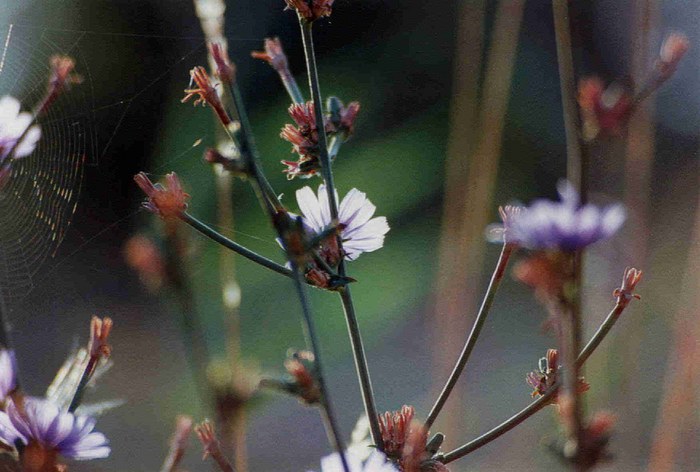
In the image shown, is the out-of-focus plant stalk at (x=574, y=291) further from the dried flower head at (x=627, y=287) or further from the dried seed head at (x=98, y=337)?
the dried seed head at (x=98, y=337)

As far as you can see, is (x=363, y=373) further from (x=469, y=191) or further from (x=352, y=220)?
(x=469, y=191)

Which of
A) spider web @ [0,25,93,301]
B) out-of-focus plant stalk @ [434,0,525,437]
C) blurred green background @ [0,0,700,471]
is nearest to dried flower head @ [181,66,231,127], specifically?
out-of-focus plant stalk @ [434,0,525,437]

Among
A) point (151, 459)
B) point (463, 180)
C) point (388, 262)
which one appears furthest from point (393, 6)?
point (463, 180)

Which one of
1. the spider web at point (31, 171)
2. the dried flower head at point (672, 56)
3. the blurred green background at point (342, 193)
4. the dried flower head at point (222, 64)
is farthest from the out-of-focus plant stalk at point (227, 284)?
Answer: the blurred green background at point (342, 193)

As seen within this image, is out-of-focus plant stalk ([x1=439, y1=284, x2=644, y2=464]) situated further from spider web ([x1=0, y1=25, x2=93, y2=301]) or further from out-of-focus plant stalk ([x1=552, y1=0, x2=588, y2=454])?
spider web ([x1=0, y1=25, x2=93, y2=301])

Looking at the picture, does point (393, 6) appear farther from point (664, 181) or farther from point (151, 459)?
point (151, 459)

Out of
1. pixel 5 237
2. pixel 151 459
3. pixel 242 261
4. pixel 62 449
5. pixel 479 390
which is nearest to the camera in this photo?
pixel 62 449
